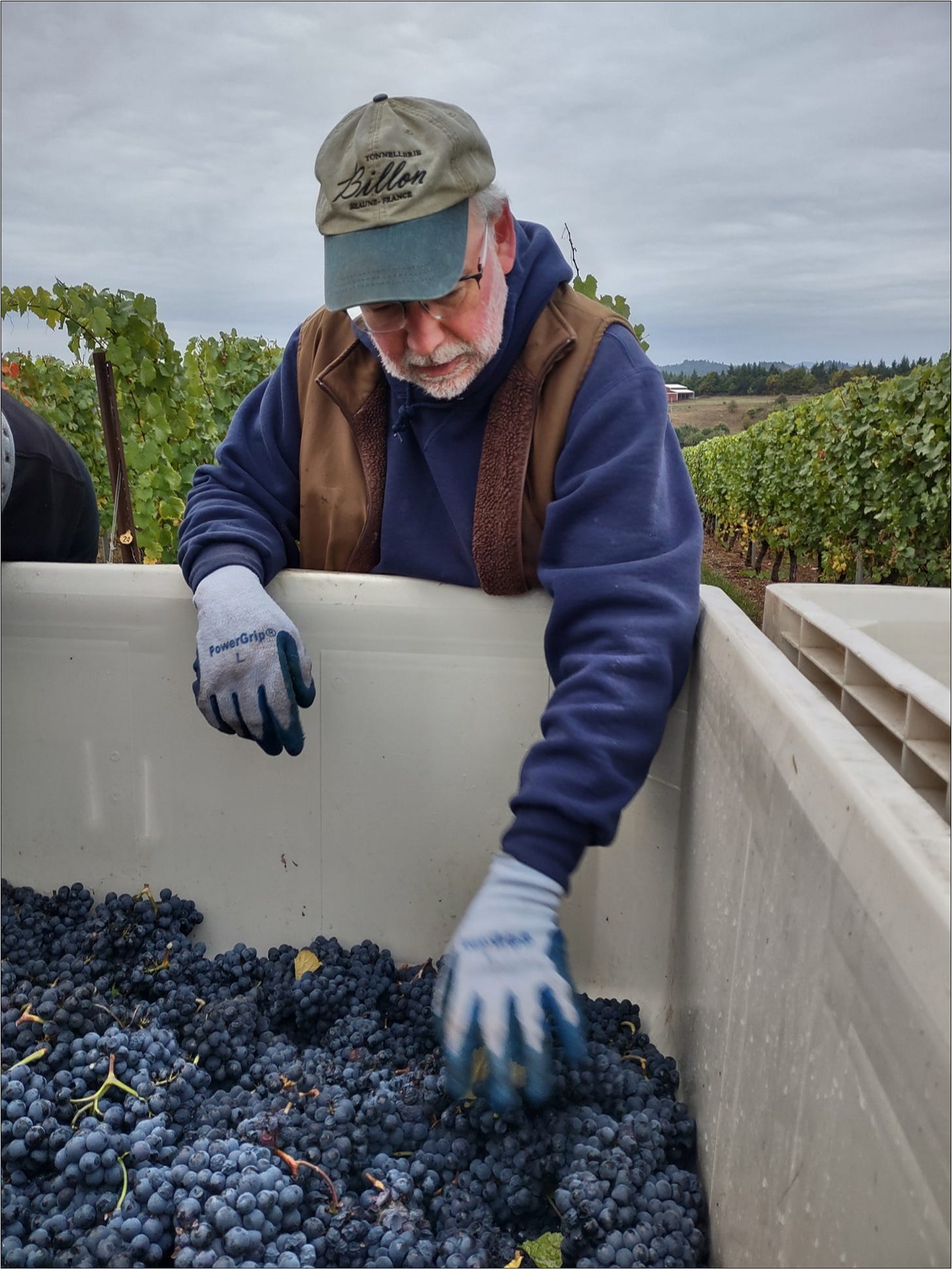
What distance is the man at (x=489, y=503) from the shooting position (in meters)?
1.08

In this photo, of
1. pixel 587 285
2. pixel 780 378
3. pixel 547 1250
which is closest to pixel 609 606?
pixel 547 1250

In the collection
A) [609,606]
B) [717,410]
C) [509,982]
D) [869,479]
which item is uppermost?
[717,410]

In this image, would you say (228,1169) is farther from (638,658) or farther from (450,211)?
(450,211)

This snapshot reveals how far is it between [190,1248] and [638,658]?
2.65 feet

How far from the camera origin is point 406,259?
1244 mm

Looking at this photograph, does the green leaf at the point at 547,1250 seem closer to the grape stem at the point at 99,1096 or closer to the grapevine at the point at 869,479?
the grape stem at the point at 99,1096

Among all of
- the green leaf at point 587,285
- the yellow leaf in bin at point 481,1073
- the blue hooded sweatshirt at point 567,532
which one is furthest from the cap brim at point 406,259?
the green leaf at point 587,285

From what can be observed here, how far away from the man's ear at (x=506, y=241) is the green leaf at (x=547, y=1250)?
128 cm

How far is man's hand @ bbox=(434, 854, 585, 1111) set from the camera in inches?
40.6

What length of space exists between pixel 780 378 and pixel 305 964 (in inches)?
762

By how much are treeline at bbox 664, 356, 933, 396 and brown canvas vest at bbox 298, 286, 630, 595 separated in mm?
224

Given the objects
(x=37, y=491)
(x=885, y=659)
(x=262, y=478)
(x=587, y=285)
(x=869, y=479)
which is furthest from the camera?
(x=869, y=479)

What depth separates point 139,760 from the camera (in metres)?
1.60

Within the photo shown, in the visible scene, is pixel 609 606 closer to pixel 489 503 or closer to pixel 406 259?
pixel 489 503
